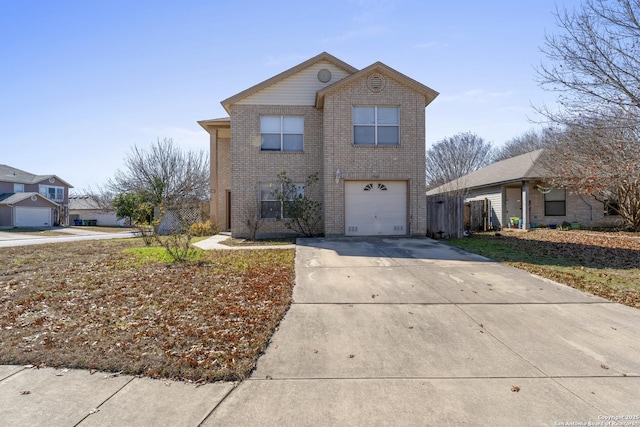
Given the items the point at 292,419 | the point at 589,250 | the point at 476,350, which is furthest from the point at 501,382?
the point at 589,250

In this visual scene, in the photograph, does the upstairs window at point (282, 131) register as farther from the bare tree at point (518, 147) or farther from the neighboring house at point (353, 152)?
the bare tree at point (518, 147)

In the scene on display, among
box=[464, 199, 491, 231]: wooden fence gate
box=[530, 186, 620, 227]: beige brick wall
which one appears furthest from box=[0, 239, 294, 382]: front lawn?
box=[530, 186, 620, 227]: beige brick wall

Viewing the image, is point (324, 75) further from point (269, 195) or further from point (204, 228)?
point (204, 228)

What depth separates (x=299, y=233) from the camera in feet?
50.4

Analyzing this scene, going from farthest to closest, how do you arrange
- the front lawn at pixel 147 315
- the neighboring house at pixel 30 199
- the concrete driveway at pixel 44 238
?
the neighboring house at pixel 30 199 → the concrete driveway at pixel 44 238 → the front lawn at pixel 147 315

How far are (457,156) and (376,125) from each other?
36.6 meters

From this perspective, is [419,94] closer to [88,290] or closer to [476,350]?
[476,350]

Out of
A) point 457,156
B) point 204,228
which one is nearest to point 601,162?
point 204,228

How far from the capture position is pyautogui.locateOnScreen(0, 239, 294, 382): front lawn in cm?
388

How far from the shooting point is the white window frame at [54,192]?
43.8m

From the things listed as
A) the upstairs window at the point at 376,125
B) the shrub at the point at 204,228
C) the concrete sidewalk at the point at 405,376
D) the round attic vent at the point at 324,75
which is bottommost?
the concrete sidewalk at the point at 405,376

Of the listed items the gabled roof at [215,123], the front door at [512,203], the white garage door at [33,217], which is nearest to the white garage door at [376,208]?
the gabled roof at [215,123]

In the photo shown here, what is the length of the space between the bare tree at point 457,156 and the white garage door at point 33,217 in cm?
4735

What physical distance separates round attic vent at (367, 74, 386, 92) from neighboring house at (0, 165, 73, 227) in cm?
4114
